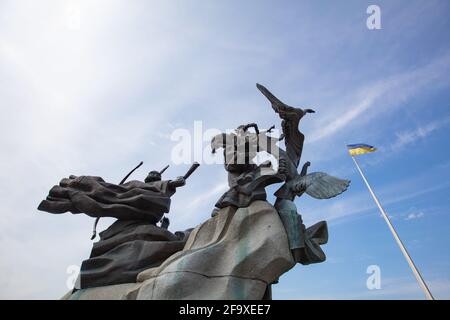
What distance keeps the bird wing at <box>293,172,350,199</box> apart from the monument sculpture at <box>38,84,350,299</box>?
1cm

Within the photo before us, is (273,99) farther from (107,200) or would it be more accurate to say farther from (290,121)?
(107,200)

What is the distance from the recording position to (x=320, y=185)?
505 centimetres

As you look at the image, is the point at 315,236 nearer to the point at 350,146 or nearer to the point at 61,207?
the point at 61,207

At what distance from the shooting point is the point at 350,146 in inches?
573

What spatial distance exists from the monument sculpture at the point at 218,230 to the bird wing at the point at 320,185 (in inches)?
0.5

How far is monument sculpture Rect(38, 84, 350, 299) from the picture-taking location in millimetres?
4223

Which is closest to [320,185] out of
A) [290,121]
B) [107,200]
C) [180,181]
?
[290,121]

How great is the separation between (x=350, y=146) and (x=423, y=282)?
6.27 m

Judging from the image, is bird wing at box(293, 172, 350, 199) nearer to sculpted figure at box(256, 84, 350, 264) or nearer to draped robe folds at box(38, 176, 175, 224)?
sculpted figure at box(256, 84, 350, 264)

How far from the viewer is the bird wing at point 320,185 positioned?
15.9 ft

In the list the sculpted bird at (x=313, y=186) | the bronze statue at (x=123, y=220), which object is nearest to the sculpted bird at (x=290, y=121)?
the sculpted bird at (x=313, y=186)

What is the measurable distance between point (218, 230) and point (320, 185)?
4.97ft
